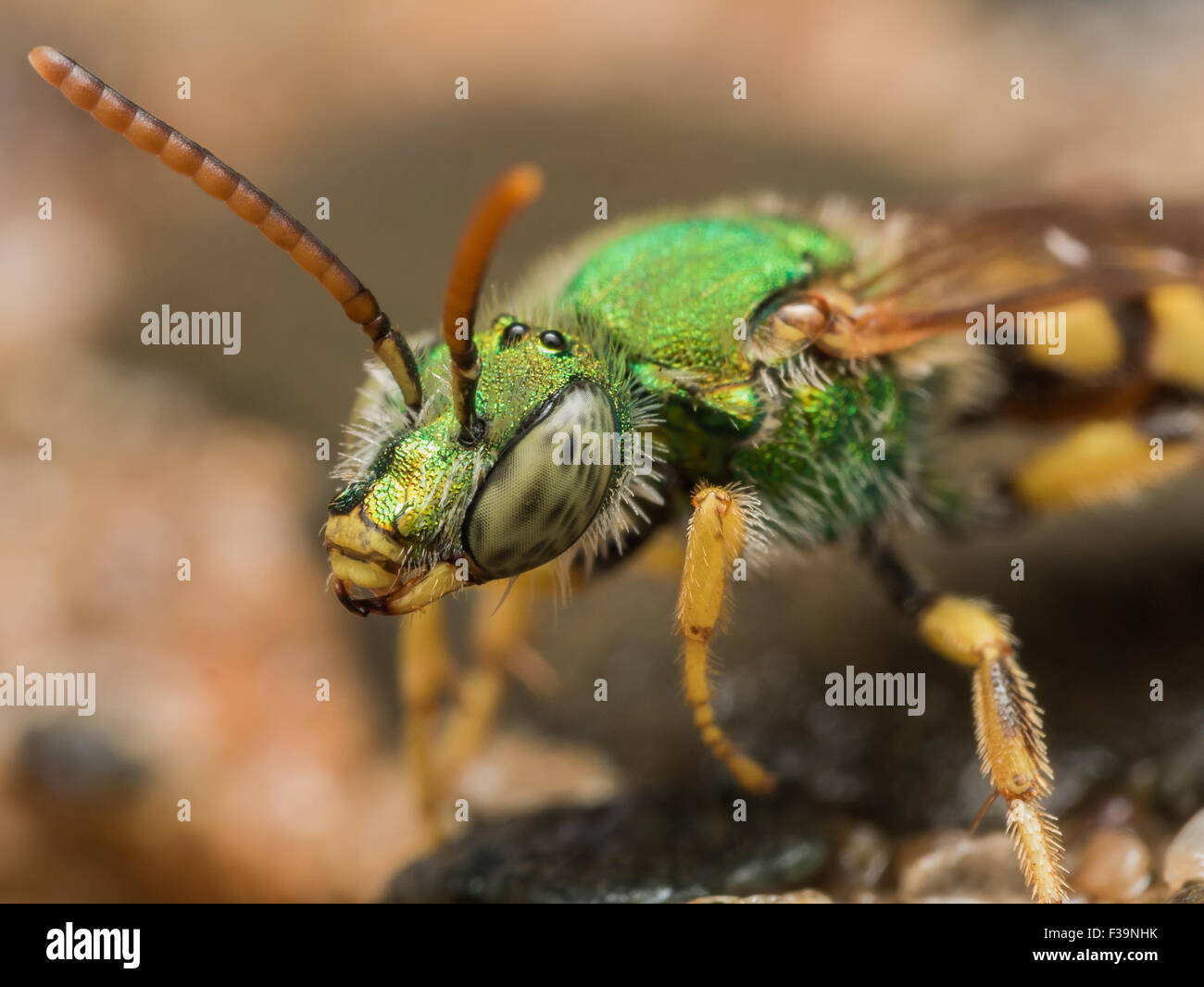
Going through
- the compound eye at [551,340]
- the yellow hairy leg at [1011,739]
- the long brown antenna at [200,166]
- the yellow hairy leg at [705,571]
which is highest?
the long brown antenna at [200,166]

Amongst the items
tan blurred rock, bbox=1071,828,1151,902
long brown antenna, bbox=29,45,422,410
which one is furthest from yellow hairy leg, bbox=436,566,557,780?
tan blurred rock, bbox=1071,828,1151,902

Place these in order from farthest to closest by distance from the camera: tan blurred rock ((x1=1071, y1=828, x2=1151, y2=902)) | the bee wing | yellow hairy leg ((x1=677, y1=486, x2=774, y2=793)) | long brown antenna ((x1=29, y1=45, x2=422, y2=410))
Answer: the bee wing → tan blurred rock ((x1=1071, y1=828, x2=1151, y2=902)) → yellow hairy leg ((x1=677, y1=486, x2=774, y2=793)) → long brown antenna ((x1=29, y1=45, x2=422, y2=410))

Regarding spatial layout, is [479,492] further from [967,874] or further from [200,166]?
[967,874]

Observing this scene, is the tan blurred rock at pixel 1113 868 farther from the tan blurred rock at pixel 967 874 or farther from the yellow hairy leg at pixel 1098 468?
the yellow hairy leg at pixel 1098 468

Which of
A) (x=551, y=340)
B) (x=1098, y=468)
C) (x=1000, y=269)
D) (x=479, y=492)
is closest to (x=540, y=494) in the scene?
(x=479, y=492)

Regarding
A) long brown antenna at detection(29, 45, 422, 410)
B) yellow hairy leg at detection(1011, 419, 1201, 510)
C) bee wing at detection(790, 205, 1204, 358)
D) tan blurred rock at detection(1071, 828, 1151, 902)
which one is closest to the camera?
long brown antenna at detection(29, 45, 422, 410)

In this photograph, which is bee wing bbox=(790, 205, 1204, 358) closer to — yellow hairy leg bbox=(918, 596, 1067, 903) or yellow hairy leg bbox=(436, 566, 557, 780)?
yellow hairy leg bbox=(918, 596, 1067, 903)

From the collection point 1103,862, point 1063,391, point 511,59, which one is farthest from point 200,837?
point 511,59

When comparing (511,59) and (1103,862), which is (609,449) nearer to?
(1103,862)

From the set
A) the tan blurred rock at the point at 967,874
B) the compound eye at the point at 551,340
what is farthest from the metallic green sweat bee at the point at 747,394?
the tan blurred rock at the point at 967,874
